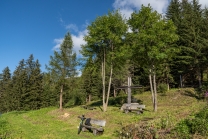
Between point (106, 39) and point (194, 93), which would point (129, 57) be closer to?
point (106, 39)

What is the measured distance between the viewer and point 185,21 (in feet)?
91.2

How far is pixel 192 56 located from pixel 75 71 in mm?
18089

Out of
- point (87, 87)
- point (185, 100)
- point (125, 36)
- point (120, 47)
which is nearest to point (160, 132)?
point (120, 47)

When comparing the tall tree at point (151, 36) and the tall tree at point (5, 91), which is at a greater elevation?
the tall tree at point (151, 36)

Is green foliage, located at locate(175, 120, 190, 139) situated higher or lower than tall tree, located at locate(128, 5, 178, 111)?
lower

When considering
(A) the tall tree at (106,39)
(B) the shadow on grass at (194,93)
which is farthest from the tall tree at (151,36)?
(B) the shadow on grass at (194,93)

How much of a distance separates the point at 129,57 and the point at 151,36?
3.29 m

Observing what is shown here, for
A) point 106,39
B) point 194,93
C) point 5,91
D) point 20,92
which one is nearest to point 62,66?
point 106,39

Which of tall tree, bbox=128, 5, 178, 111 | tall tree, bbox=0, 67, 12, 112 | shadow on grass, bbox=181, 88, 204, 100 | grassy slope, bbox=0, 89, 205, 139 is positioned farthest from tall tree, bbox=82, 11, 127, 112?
tall tree, bbox=0, 67, 12, 112

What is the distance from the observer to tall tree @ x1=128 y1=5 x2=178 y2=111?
15.6m

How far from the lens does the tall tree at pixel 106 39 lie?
56.7 feet

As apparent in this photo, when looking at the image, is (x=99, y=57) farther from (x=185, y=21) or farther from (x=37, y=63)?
(x=37, y=63)

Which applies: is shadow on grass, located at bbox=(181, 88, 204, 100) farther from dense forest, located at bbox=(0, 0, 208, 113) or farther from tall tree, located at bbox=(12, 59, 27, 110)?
tall tree, located at bbox=(12, 59, 27, 110)

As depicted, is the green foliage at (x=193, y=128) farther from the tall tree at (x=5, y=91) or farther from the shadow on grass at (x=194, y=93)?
the tall tree at (x=5, y=91)
